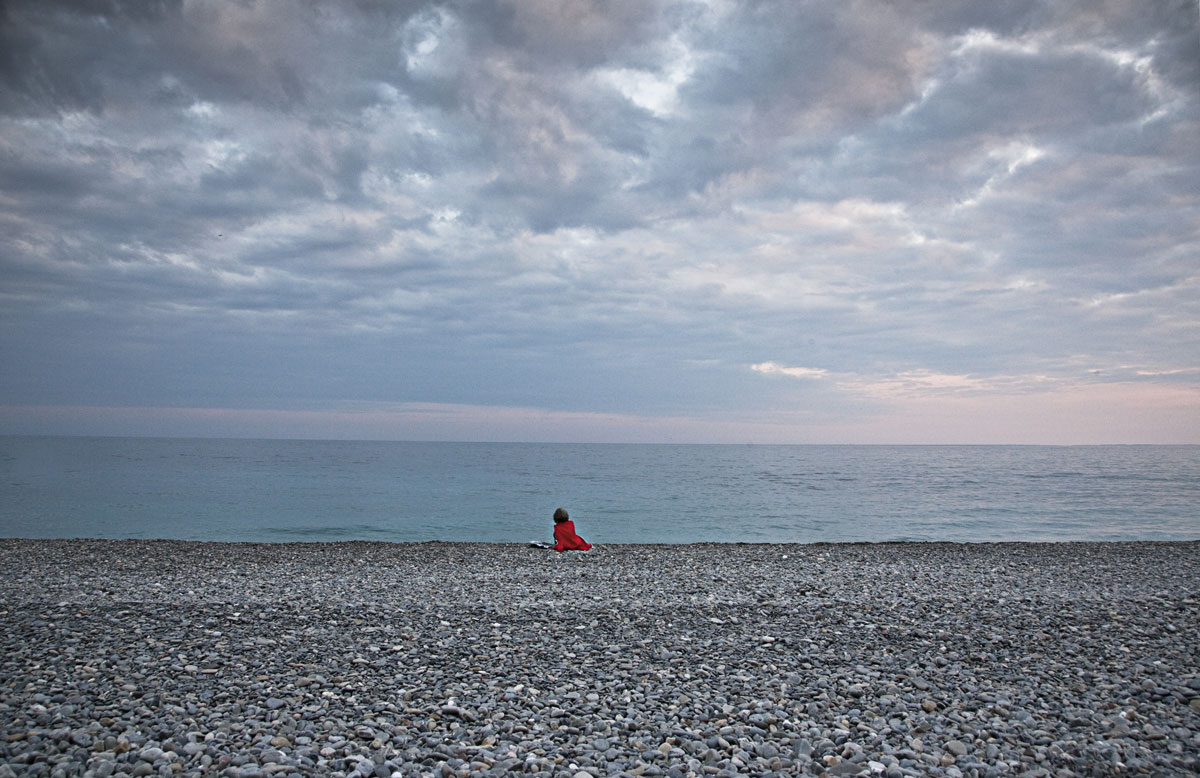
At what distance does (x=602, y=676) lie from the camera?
742cm

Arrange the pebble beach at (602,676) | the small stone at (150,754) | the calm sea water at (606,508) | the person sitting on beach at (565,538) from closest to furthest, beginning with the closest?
the small stone at (150,754), the pebble beach at (602,676), the person sitting on beach at (565,538), the calm sea water at (606,508)

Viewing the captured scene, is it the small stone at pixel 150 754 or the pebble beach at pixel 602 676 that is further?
the pebble beach at pixel 602 676

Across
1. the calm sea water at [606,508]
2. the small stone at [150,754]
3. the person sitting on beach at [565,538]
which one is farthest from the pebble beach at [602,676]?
the calm sea water at [606,508]

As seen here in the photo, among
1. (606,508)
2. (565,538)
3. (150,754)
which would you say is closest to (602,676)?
(150,754)

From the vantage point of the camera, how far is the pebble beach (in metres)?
5.51

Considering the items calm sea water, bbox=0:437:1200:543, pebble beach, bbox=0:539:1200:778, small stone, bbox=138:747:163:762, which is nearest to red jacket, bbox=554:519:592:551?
pebble beach, bbox=0:539:1200:778

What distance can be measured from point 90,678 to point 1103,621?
13.8m

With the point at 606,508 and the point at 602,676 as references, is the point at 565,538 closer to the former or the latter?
the point at 602,676

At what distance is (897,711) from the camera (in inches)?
254

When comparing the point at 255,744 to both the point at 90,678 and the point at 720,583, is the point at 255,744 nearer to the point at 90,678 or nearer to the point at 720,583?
the point at 90,678

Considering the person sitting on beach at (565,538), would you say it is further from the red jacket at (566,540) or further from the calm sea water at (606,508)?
the calm sea water at (606,508)

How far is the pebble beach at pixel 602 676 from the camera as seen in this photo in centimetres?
551

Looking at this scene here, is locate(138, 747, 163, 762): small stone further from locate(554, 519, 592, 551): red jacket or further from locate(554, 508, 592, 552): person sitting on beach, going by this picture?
locate(554, 519, 592, 551): red jacket

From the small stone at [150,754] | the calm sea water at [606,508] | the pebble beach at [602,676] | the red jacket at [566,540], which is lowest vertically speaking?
the calm sea water at [606,508]
